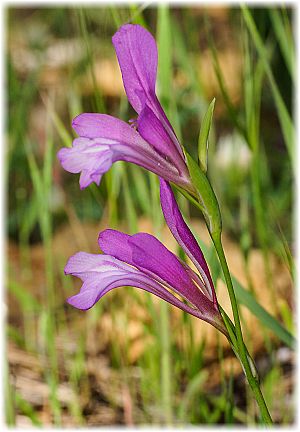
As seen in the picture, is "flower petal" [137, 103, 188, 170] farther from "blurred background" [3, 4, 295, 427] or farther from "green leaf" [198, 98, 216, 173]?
"blurred background" [3, 4, 295, 427]

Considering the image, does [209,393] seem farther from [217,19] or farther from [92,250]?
[217,19]

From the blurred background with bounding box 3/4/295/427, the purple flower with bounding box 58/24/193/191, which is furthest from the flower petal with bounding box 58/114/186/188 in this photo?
the blurred background with bounding box 3/4/295/427

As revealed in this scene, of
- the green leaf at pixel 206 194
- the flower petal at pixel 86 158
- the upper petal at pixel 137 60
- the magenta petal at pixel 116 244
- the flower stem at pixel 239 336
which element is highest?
the upper petal at pixel 137 60

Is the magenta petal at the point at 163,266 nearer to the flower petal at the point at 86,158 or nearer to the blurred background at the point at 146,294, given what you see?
the flower petal at the point at 86,158

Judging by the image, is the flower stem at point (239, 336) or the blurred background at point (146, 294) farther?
the blurred background at point (146, 294)

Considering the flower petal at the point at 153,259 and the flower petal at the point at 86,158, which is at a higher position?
the flower petal at the point at 86,158

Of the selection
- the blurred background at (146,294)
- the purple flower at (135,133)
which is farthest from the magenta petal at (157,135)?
the blurred background at (146,294)

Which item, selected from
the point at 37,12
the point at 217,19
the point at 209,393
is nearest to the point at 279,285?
the point at 209,393
